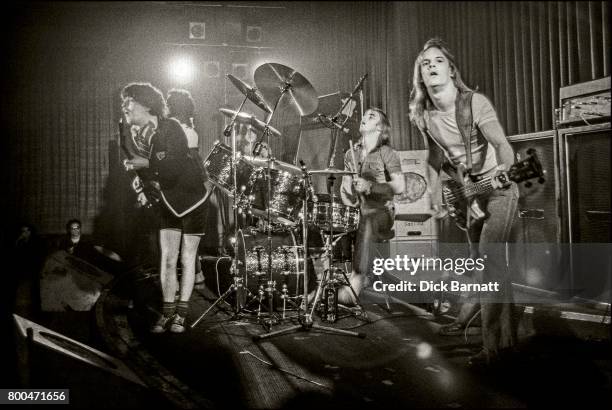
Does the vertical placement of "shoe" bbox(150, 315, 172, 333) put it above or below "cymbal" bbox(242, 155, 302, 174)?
below

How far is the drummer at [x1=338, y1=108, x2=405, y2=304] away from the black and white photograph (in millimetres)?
23

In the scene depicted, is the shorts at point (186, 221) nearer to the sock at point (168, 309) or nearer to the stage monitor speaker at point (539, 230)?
the sock at point (168, 309)

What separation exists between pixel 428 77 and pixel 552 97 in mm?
1750

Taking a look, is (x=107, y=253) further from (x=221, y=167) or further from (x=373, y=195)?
(x=373, y=195)

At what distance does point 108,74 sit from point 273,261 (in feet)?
16.3

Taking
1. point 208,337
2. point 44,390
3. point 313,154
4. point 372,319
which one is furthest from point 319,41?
point 44,390

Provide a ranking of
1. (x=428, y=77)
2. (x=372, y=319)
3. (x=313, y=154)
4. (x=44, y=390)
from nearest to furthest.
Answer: (x=44, y=390)
(x=428, y=77)
(x=372, y=319)
(x=313, y=154)

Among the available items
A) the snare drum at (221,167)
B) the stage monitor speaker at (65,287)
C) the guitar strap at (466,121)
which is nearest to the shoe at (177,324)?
the snare drum at (221,167)

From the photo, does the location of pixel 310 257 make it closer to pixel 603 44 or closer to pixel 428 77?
pixel 428 77

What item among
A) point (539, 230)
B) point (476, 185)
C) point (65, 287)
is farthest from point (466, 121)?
point (65, 287)

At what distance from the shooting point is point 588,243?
13.3 ft

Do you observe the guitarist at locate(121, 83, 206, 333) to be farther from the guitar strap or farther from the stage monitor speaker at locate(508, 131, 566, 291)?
the stage monitor speaker at locate(508, 131, 566, 291)

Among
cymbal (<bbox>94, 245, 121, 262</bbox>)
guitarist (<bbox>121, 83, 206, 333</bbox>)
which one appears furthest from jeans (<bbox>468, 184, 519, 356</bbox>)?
cymbal (<bbox>94, 245, 121, 262</bbox>)

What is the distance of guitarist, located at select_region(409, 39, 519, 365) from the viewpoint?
9.30 ft
